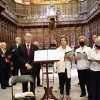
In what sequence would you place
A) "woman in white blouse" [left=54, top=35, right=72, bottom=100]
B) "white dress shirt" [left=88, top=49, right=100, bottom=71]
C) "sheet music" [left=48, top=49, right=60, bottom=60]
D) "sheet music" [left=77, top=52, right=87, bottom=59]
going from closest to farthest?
"white dress shirt" [left=88, top=49, right=100, bottom=71] → "sheet music" [left=48, top=49, right=60, bottom=60] → "woman in white blouse" [left=54, top=35, right=72, bottom=100] → "sheet music" [left=77, top=52, right=87, bottom=59]

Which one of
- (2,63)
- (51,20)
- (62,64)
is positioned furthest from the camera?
(51,20)

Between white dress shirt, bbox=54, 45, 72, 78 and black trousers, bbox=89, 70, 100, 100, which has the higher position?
white dress shirt, bbox=54, 45, 72, 78

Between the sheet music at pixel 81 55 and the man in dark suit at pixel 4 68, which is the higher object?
the sheet music at pixel 81 55

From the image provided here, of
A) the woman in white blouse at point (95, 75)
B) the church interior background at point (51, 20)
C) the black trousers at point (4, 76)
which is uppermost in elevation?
the church interior background at point (51, 20)

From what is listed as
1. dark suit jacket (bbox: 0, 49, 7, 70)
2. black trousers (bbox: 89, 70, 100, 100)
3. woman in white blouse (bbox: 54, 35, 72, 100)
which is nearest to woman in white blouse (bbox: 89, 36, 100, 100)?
black trousers (bbox: 89, 70, 100, 100)

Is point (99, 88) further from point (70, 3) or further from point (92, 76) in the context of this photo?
point (70, 3)

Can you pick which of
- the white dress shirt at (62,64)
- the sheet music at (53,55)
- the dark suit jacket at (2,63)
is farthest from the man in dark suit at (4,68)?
the sheet music at (53,55)

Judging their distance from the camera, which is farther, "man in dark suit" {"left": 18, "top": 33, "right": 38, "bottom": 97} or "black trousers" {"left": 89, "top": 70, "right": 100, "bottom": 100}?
"man in dark suit" {"left": 18, "top": 33, "right": 38, "bottom": 97}

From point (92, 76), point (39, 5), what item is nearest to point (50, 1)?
point (39, 5)

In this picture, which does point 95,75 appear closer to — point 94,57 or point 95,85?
point 95,85

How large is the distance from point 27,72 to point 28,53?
1.63 feet

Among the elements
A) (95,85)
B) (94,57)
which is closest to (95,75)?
(95,85)

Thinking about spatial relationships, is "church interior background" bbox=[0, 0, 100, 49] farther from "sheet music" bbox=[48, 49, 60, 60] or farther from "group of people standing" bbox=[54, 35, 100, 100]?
"sheet music" bbox=[48, 49, 60, 60]

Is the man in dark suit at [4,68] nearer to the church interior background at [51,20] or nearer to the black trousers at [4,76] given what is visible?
the black trousers at [4,76]
